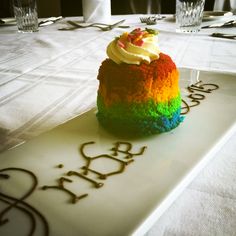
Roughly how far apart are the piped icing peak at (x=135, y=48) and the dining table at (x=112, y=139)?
0.14m

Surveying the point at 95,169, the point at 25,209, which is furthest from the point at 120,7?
the point at 25,209

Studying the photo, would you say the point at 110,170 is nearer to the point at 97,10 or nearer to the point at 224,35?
the point at 224,35

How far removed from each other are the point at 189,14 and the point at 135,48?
96 cm

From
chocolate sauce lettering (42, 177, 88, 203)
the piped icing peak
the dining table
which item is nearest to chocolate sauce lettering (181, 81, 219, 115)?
the dining table

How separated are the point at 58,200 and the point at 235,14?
5.75ft

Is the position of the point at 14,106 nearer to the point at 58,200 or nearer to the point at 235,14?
the point at 58,200

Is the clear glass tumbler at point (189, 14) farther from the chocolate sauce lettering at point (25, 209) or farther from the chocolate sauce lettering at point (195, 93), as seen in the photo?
the chocolate sauce lettering at point (25, 209)

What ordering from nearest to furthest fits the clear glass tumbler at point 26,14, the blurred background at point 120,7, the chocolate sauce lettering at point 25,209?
the chocolate sauce lettering at point 25,209 < the clear glass tumbler at point 26,14 < the blurred background at point 120,7

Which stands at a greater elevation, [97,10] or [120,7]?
[97,10]

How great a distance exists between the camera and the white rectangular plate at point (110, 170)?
1.32 feet

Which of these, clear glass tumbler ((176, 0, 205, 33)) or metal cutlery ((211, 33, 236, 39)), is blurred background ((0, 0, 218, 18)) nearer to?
clear glass tumbler ((176, 0, 205, 33))

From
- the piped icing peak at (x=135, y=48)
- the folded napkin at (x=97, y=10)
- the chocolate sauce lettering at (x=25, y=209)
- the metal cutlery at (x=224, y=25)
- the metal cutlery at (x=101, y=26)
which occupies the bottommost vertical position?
the chocolate sauce lettering at (x=25, y=209)

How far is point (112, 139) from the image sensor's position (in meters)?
0.62

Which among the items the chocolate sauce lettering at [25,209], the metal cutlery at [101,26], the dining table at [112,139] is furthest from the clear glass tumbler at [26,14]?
the chocolate sauce lettering at [25,209]
